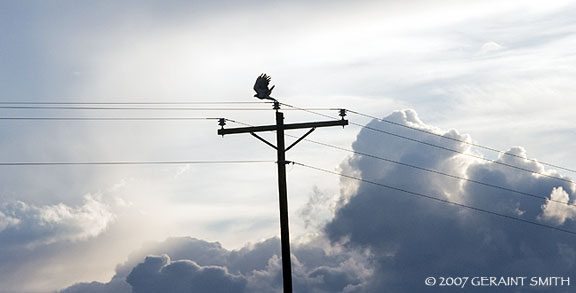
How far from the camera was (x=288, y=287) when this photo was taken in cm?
2872

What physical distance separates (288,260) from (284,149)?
164 inches

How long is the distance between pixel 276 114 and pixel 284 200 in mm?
3376

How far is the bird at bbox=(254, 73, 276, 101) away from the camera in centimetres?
3183

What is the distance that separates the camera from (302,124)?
30.8 metres

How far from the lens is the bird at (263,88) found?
1253 inches

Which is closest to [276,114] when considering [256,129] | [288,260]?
[256,129]

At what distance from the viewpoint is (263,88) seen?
105ft

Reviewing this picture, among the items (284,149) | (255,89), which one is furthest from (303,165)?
(255,89)

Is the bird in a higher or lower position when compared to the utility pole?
higher

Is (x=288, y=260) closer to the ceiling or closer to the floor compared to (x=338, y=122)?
closer to the floor

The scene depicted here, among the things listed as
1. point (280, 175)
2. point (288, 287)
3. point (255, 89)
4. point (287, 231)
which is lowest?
point (288, 287)

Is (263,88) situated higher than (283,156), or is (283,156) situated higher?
(263,88)

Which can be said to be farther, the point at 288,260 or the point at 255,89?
the point at 255,89

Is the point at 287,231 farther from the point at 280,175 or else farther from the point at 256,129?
the point at 256,129
